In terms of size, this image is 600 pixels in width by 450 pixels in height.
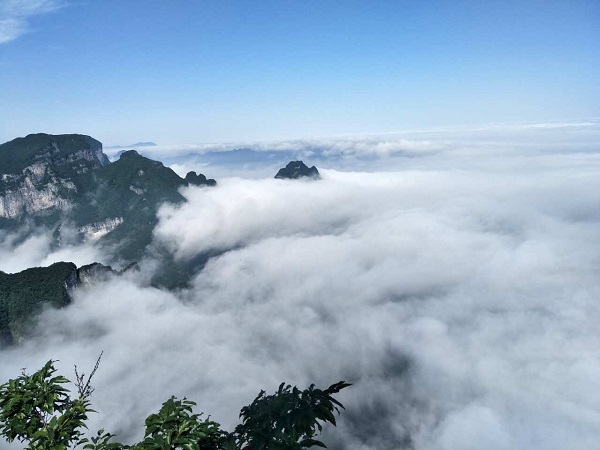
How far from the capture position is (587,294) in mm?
164000

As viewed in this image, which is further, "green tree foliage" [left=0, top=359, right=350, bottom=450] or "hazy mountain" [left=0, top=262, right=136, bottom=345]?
"hazy mountain" [left=0, top=262, right=136, bottom=345]

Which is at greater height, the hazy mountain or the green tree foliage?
the green tree foliage

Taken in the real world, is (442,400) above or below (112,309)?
below

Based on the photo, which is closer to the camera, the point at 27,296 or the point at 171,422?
the point at 171,422

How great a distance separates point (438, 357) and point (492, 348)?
74.6 feet

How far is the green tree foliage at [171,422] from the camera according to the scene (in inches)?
311

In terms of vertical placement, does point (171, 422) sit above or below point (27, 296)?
above

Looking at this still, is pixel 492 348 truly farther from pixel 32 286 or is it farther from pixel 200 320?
pixel 32 286

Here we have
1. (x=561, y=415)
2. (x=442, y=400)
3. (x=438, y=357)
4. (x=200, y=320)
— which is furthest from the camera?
(x=200, y=320)

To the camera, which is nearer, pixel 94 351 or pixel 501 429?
pixel 501 429

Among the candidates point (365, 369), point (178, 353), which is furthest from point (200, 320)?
point (365, 369)

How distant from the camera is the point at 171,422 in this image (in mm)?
8633

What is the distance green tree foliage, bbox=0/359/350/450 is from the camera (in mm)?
7891

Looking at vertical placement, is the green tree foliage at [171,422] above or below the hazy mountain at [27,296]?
above
